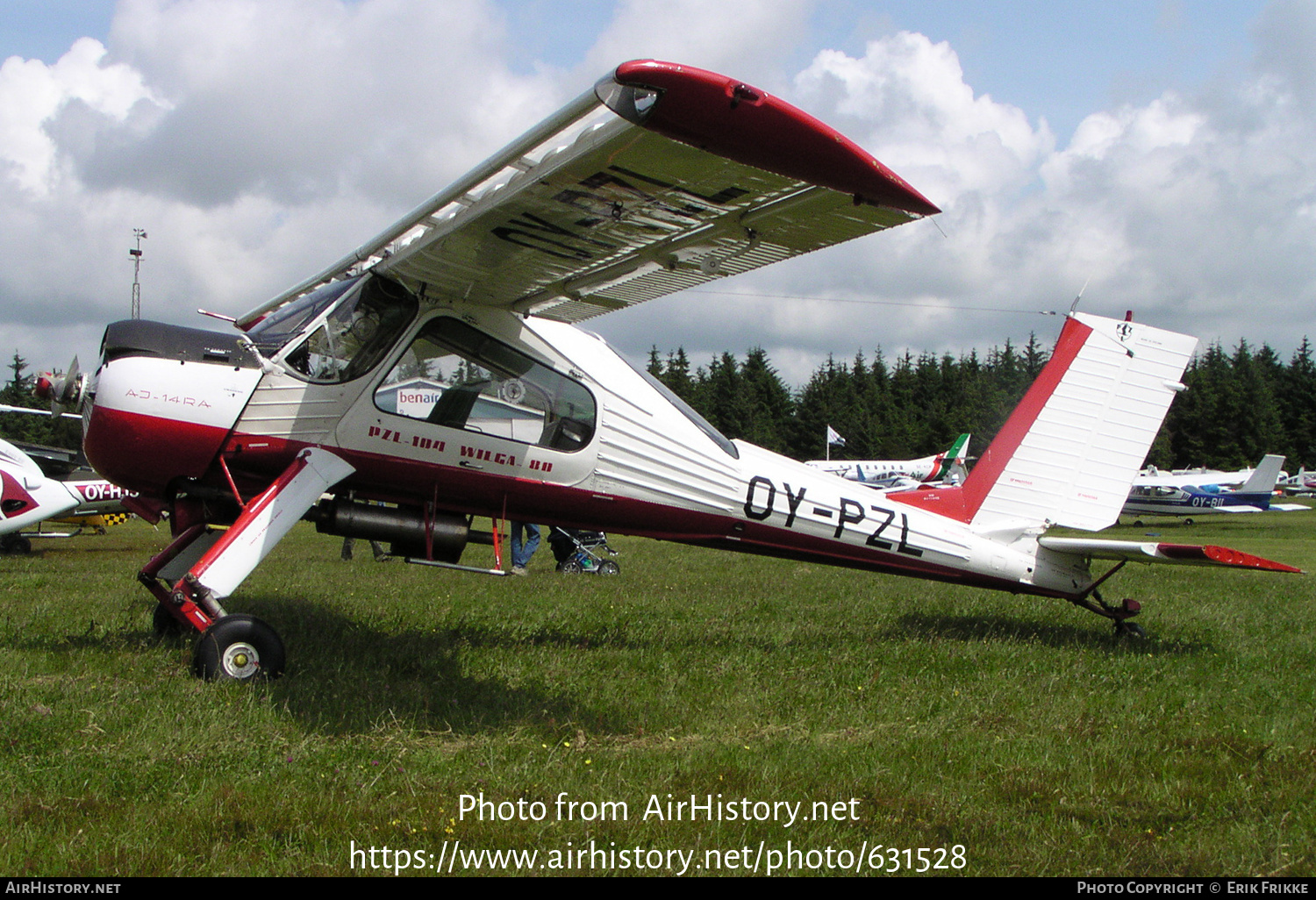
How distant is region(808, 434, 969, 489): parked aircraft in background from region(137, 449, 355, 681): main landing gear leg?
3966 centimetres

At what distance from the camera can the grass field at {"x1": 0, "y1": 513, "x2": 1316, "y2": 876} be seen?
10.9 ft

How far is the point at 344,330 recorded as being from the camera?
603cm

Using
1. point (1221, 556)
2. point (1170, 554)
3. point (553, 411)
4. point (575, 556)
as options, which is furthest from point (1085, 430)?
point (575, 556)

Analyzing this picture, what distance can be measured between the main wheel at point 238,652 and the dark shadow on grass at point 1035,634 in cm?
466

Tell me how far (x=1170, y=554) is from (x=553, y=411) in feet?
14.6

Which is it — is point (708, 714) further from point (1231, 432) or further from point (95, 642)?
point (1231, 432)

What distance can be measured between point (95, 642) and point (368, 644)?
6.15 feet

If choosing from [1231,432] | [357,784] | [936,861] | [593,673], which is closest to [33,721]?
[357,784]

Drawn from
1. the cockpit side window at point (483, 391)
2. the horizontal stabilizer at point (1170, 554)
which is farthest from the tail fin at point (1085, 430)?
the cockpit side window at point (483, 391)

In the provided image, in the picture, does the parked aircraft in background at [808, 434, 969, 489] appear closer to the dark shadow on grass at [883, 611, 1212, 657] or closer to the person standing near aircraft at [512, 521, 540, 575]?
the person standing near aircraft at [512, 521, 540, 575]

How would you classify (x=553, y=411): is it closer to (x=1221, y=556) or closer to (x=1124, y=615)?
(x=1221, y=556)

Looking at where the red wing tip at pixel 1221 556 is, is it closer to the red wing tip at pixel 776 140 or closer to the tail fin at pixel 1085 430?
the tail fin at pixel 1085 430

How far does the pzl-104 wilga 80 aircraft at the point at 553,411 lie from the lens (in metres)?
4.88

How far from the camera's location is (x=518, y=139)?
14.5 feet
